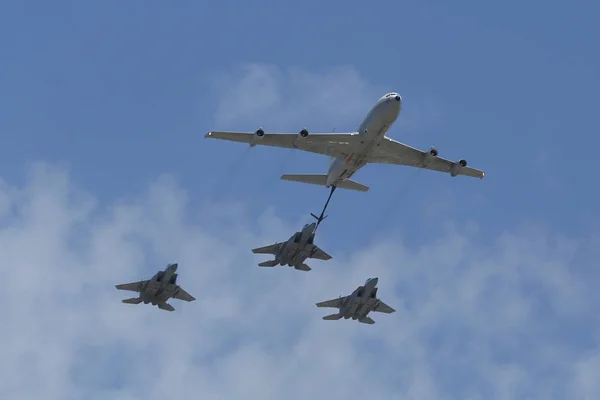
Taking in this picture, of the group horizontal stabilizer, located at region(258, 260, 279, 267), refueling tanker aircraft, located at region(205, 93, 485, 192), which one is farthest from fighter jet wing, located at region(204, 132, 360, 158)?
horizontal stabilizer, located at region(258, 260, 279, 267)

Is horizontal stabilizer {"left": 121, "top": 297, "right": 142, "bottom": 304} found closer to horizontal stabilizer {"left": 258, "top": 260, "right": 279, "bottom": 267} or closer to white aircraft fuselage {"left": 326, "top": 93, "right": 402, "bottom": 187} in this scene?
horizontal stabilizer {"left": 258, "top": 260, "right": 279, "bottom": 267}

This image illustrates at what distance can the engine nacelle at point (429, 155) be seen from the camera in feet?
443

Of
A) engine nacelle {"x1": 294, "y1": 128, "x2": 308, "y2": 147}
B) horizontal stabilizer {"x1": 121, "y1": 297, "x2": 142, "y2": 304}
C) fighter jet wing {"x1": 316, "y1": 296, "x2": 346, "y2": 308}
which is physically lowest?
horizontal stabilizer {"x1": 121, "y1": 297, "x2": 142, "y2": 304}

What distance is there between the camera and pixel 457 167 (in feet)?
449

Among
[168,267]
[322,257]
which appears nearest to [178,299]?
[168,267]

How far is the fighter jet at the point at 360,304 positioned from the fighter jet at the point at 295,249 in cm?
533

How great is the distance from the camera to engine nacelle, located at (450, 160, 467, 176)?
136625 mm

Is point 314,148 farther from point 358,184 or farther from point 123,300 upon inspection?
point 123,300

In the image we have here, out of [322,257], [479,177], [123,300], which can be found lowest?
[123,300]

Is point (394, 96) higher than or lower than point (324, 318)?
higher

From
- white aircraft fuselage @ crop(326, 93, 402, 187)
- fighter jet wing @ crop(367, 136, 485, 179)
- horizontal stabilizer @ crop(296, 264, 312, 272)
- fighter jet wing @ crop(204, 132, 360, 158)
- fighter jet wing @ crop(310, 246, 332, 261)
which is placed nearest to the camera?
white aircraft fuselage @ crop(326, 93, 402, 187)

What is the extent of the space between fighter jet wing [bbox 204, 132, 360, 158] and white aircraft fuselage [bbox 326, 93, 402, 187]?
0.75 meters

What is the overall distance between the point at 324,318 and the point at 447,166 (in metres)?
18.6

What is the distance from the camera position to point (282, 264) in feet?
458
